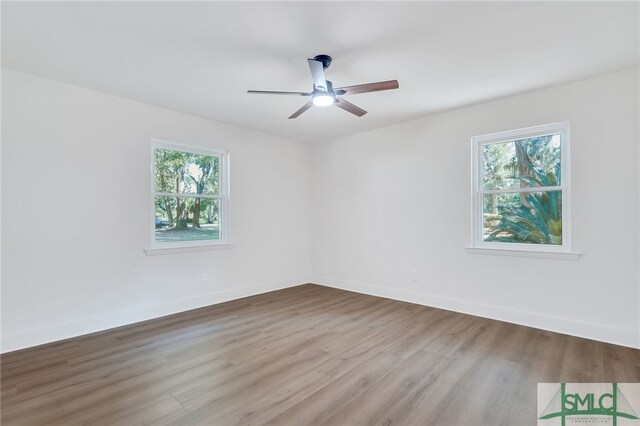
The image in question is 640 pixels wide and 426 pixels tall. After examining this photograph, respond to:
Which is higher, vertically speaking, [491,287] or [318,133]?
[318,133]

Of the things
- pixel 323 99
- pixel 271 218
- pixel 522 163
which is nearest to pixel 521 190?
pixel 522 163

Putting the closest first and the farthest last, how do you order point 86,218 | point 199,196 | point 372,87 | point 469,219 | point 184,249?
point 372,87, point 86,218, point 469,219, point 184,249, point 199,196

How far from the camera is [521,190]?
3494 millimetres

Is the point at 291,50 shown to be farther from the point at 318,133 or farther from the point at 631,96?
the point at 631,96

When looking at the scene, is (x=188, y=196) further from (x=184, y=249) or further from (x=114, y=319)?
(x=114, y=319)

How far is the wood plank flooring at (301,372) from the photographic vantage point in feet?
6.25

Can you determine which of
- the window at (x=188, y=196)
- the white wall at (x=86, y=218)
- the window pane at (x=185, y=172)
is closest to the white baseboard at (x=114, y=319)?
the white wall at (x=86, y=218)

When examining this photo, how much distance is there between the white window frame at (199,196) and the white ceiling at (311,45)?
68 cm

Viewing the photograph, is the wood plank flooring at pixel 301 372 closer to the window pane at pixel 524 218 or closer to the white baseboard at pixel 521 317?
the white baseboard at pixel 521 317

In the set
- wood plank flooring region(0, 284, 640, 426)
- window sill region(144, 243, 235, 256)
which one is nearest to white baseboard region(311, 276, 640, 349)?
wood plank flooring region(0, 284, 640, 426)

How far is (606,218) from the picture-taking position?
2.96m

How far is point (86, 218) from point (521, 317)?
15.7 feet

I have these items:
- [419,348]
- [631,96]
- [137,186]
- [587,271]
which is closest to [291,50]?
[137,186]

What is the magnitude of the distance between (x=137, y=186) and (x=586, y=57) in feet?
15.1
